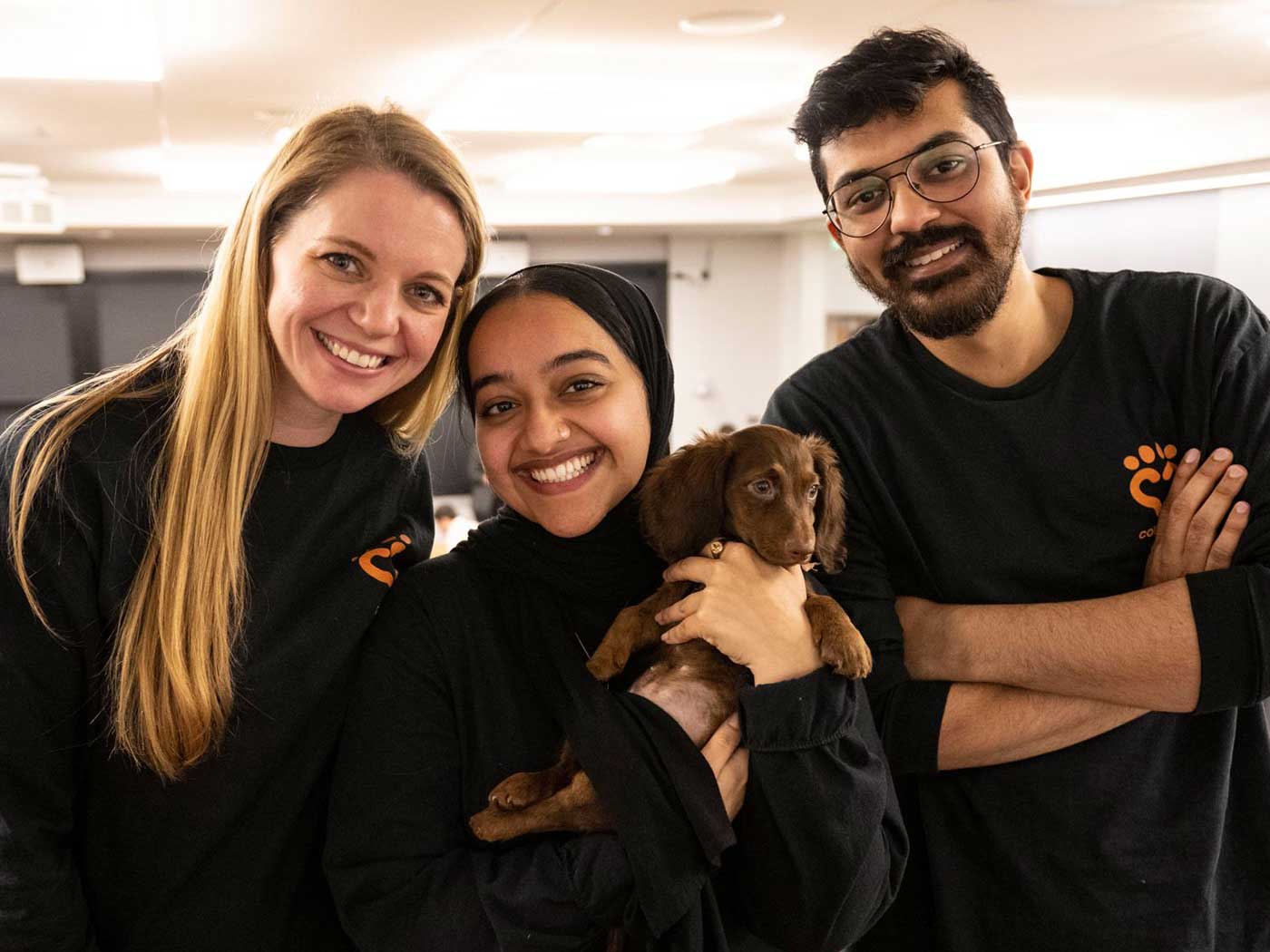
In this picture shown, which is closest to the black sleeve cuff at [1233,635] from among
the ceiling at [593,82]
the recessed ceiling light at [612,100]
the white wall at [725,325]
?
the ceiling at [593,82]

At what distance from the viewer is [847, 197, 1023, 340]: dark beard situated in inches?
71.7

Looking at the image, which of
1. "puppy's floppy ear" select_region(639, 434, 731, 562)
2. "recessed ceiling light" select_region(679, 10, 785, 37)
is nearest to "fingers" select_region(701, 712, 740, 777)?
"puppy's floppy ear" select_region(639, 434, 731, 562)

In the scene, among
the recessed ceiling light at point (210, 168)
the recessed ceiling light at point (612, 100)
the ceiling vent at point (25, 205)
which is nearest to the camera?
the recessed ceiling light at point (612, 100)

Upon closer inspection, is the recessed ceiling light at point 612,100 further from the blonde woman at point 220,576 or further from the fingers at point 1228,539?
the fingers at point 1228,539

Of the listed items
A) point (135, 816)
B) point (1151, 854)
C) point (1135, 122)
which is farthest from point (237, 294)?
point (1135, 122)

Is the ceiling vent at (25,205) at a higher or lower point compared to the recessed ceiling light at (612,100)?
lower

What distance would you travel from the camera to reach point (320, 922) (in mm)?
1690

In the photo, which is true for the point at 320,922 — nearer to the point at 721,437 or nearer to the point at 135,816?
the point at 135,816

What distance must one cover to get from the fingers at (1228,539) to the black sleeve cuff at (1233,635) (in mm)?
45

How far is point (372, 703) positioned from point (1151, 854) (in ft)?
4.04

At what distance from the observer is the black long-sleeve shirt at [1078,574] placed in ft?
5.72

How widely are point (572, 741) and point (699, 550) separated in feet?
1.22

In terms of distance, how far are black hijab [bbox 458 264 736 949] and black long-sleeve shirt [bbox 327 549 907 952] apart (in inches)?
1.7

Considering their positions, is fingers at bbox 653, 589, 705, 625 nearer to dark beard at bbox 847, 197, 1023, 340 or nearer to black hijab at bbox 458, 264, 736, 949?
black hijab at bbox 458, 264, 736, 949
